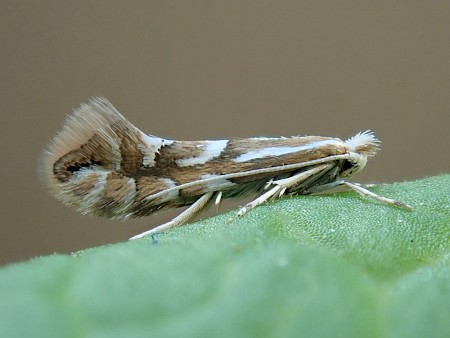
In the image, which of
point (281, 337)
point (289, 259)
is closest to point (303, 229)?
point (289, 259)

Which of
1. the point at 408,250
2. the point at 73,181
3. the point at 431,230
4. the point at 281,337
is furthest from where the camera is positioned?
the point at 73,181

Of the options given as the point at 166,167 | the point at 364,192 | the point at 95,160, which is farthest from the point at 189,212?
the point at 364,192

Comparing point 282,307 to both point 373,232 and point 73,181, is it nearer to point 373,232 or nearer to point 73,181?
point 373,232

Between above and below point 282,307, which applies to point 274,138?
below

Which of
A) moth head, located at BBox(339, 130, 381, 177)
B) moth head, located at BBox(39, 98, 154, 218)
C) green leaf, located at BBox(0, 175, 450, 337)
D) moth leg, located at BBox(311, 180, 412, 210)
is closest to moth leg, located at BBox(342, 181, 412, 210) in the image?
moth leg, located at BBox(311, 180, 412, 210)

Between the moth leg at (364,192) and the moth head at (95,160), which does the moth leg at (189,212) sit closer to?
the moth head at (95,160)

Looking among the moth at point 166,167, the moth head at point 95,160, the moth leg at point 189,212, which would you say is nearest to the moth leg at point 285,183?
the moth at point 166,167

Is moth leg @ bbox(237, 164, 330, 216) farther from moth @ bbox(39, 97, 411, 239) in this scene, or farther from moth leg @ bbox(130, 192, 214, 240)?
moth leg @ bbox(130, 192, 214, 240)
